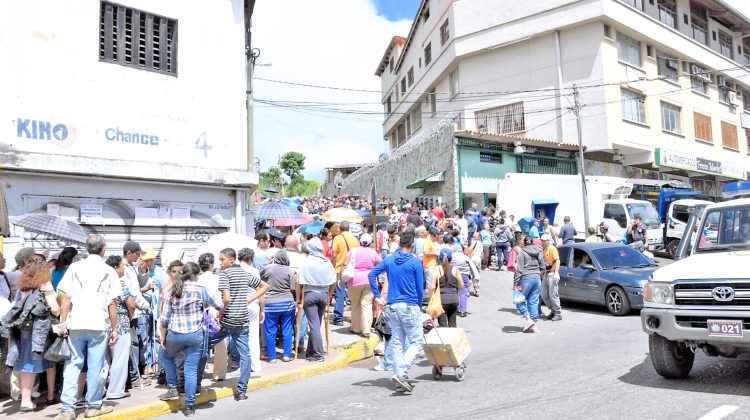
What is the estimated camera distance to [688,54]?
3316 centimetres

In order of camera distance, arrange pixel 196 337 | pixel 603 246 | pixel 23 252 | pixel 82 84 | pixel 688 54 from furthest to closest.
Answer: pixel 688 54
pixel 603 246
pixel 82 84
pixel 23 252
pixel 196 337

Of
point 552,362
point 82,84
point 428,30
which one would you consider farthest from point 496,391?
point 428,30

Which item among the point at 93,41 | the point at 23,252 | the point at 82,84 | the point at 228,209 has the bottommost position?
the point at 23,252

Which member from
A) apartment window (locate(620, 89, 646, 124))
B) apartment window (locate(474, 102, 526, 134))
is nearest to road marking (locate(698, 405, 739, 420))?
apartment window (locate(474, 102, 526, 134))

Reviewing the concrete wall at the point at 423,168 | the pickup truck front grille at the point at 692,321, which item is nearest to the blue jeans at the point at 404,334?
the pickup truck front grille at the point at 692,321

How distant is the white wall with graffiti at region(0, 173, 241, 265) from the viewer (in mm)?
9742

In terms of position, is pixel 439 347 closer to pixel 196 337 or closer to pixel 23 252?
pixel 196 337

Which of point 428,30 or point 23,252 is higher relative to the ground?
point 428,30

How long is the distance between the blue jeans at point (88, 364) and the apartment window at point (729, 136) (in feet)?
136

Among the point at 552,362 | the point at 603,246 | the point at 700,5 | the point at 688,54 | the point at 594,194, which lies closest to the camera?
the point at 552,362

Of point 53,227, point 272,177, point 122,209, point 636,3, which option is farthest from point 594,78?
point 272,177

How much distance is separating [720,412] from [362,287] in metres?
5.74

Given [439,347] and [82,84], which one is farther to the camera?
[82,84]

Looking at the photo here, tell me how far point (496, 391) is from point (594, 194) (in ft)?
56.2
